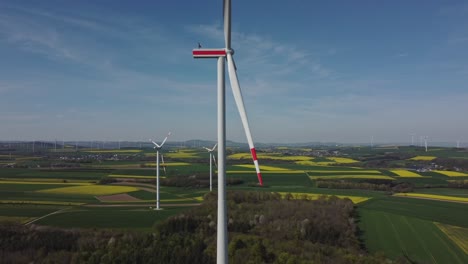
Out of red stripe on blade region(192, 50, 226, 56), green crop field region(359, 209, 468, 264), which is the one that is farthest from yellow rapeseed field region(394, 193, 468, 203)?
red stripe on blade region(192, 50, 226, 56)

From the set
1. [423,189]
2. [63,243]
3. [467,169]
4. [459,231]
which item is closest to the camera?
[63,243]

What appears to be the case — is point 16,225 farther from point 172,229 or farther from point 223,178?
point 223,178

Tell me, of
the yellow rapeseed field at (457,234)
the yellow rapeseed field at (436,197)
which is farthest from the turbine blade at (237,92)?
the yellow rapeseed field at (436,197)

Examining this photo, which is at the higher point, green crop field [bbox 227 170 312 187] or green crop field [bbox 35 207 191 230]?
green crop field [bbox 227 170 312 187]

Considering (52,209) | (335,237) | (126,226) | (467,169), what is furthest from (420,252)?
(467,169)

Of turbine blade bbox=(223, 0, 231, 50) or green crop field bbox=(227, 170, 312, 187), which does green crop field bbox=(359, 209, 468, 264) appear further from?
green crop field bbox=(227, 170, 312, 187)

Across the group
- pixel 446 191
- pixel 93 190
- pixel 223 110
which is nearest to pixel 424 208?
pixel 446 191

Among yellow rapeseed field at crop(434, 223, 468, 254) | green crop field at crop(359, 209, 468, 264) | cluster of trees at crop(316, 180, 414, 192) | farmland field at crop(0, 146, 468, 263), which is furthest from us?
cluster of trees at crop(316, 180, 414, 192)
